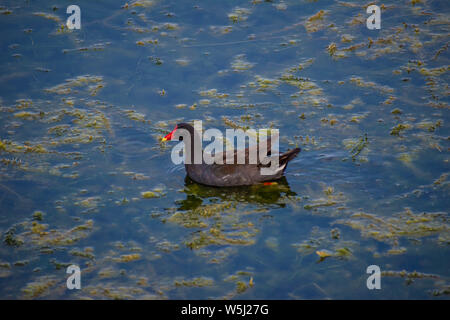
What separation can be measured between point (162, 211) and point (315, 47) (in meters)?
5.06

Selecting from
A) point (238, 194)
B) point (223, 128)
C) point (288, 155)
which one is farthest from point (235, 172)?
point (223, 128)

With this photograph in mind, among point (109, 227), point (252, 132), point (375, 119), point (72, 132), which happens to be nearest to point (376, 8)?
point (375, 119)

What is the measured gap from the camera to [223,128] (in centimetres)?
978

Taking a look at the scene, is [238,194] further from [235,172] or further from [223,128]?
[223,128]

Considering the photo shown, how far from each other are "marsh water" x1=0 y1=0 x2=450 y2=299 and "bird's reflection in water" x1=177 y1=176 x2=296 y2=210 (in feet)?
0.09

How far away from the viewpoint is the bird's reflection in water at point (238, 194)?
27.7ft

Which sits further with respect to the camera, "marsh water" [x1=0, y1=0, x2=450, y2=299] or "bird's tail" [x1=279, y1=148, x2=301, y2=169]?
"bird's tail" [x1=279, y1=148, x2=301, y2=169]

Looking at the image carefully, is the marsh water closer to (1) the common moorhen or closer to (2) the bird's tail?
(1) the common moorhen

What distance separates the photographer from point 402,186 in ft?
27.8

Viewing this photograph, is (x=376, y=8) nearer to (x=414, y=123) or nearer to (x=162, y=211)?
(x=414, y=123)

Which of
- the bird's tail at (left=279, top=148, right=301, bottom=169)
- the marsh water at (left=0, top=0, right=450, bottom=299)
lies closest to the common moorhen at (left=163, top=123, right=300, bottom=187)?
the bird's tail at (left=279, top=148, right=301, bottom=169)

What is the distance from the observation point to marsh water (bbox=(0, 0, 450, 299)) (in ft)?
23.5

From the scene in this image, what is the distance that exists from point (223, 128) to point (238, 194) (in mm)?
1514

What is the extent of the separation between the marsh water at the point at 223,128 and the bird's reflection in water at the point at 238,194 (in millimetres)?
27
